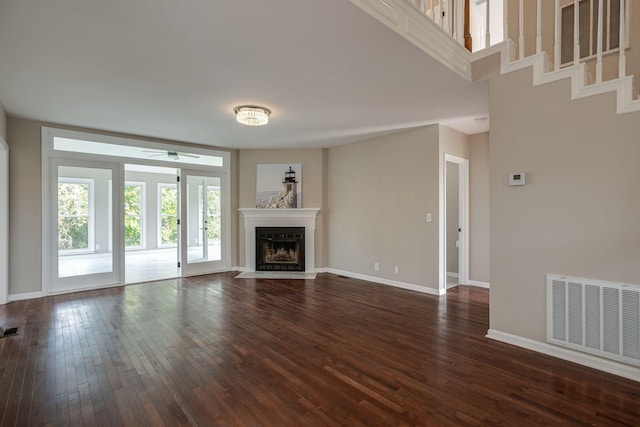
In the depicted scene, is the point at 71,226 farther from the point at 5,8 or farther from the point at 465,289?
the point at 465,289

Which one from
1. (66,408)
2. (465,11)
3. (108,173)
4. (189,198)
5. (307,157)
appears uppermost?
(465,11)

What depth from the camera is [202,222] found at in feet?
20.3

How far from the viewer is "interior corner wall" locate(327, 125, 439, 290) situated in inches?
185

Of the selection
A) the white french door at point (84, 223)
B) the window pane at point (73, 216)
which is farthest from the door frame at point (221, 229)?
the window pane at point (73, 216)

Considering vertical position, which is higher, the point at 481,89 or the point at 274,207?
the point at 481,89

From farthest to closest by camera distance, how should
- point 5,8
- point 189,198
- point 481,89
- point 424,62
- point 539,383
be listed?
point 189,198
point 481,89
point 424,62
point 539,383
point 5,8

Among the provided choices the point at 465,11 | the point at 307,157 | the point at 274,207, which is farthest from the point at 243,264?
the point at 465,11

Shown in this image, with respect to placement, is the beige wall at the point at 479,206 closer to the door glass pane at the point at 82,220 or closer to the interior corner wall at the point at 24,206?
the door glass pane at the point at 82,220

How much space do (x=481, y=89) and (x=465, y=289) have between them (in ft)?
10.2

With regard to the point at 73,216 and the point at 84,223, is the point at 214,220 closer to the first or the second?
the point at 84,223

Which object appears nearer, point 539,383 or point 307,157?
point 539,383

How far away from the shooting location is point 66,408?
199cm

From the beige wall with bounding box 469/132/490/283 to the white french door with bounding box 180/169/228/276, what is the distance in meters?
4.73

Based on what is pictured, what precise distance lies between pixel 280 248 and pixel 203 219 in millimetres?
1654
